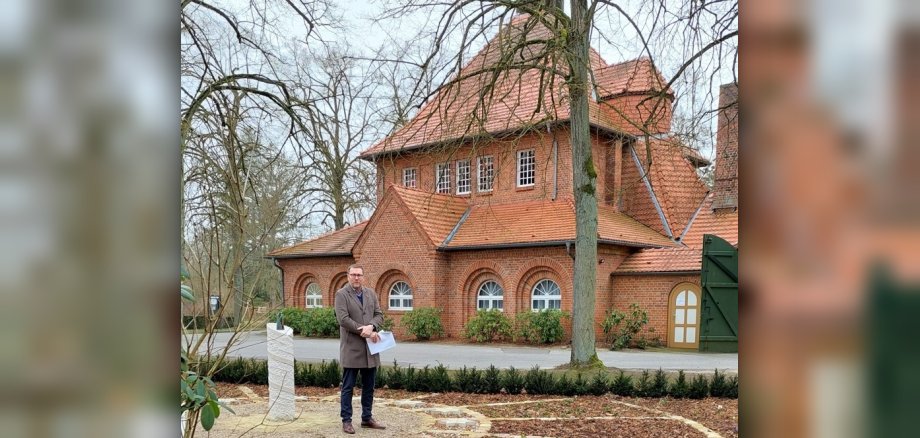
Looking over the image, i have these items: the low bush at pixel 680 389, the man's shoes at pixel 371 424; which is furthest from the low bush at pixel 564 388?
the man's shoes at pixel 371 424

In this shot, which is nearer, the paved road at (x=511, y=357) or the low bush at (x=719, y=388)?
the low bush at (x=719, y=388)

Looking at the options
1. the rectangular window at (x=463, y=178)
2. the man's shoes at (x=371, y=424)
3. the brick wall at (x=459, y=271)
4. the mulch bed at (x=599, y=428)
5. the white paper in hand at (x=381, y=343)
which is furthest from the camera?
the rectangular window at (x=463, y=178)

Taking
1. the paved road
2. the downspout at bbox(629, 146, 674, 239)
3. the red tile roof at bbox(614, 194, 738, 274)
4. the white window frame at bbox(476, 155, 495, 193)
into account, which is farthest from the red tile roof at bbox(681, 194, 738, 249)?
the white window frame at bbox(476, 155, 495, 193)

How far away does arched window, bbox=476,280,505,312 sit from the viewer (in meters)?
20.6

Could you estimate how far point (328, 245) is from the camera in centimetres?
2541

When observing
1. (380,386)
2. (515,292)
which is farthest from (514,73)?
(380,386)

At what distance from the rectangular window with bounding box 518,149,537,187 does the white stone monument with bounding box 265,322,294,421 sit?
1572 cm

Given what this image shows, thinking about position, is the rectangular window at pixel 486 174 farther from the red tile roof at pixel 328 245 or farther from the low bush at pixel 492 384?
the low bush at pixel 492 384

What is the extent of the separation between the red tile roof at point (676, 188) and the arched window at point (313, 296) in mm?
14403

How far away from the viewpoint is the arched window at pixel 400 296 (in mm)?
22234

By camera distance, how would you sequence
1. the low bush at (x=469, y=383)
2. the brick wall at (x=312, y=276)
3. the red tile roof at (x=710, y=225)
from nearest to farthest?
1. the low bush at (x=469, y=383)
2. the red tile roof at (x=710, y=225)
3. the brick wall at (x=312, y=276)

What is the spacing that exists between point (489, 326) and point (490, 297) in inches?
57.7
